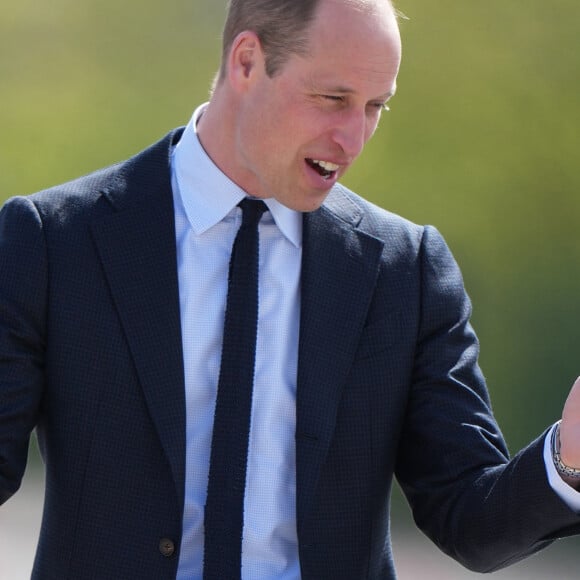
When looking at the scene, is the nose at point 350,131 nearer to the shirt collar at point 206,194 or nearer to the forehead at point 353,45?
the forehead at point 353,45

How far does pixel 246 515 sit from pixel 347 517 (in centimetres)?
18

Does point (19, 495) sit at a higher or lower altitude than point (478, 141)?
lower

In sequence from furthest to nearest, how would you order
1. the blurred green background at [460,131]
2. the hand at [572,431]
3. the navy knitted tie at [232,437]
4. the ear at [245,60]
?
the blurred green background at [460,131] → the ear at [245,60] → the navy knitted tie at [232,437] → the hand at [572,431]

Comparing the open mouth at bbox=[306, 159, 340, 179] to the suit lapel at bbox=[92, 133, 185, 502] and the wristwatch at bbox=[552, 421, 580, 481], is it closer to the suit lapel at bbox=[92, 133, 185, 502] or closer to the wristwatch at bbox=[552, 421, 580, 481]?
the suit lapel at bbox=[92, 133, 185, 502]

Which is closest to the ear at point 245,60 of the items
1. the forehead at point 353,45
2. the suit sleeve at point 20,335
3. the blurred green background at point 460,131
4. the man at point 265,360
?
the man at point 265,360

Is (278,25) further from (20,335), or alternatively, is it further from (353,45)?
(20,335)

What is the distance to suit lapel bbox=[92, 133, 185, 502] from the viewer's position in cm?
208

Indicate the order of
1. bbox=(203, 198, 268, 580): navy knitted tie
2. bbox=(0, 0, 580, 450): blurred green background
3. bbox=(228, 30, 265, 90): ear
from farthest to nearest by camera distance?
bbox=(0, 0, 580, 450): blurred green background → bbox=(228, 30, 265, 90): ear → bbox=(203, 198, 268, 580): navy knitted tie

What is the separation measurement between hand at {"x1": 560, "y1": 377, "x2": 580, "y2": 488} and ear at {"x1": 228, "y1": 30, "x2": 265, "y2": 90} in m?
0.75

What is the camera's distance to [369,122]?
214cm

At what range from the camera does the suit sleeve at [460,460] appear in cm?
205

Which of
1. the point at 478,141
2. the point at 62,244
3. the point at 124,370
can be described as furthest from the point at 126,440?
the point at 478,141

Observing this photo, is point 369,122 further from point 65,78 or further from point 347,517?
point 65,78

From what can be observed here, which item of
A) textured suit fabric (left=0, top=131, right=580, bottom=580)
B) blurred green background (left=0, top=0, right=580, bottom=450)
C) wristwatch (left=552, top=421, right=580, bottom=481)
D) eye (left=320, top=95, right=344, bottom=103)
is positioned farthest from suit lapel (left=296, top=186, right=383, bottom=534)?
blurred green background (left=0, top=0, right=580, bottom=450)
